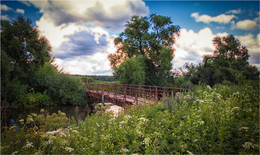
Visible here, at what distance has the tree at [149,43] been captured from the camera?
2664 cm

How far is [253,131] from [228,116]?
0.79 m

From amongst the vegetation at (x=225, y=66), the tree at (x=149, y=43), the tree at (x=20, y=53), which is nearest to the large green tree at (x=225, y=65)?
the vegetation at (x=225, y=66)

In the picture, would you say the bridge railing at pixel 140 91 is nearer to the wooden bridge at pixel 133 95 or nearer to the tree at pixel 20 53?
the wooden bridge at pixel 133 95

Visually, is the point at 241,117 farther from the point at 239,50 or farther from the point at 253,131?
the point at 239,50

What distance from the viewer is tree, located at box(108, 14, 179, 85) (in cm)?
2664

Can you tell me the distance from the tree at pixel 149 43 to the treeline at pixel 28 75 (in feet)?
30.7

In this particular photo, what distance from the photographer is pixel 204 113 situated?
13.7ft

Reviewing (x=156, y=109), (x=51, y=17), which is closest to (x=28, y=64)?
(x=51, y=17)

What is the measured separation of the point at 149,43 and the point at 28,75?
20.2m

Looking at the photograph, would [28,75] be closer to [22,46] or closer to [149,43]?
[22,46]

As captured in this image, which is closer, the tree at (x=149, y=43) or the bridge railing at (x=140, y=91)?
the bridge railing at (x=140, y=91)

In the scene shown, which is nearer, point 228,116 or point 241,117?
point 228,116

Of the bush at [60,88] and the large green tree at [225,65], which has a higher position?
the large green tree at [225,65]

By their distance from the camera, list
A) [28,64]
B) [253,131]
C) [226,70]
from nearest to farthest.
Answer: [253,131] → [28,64] → [226,70]
